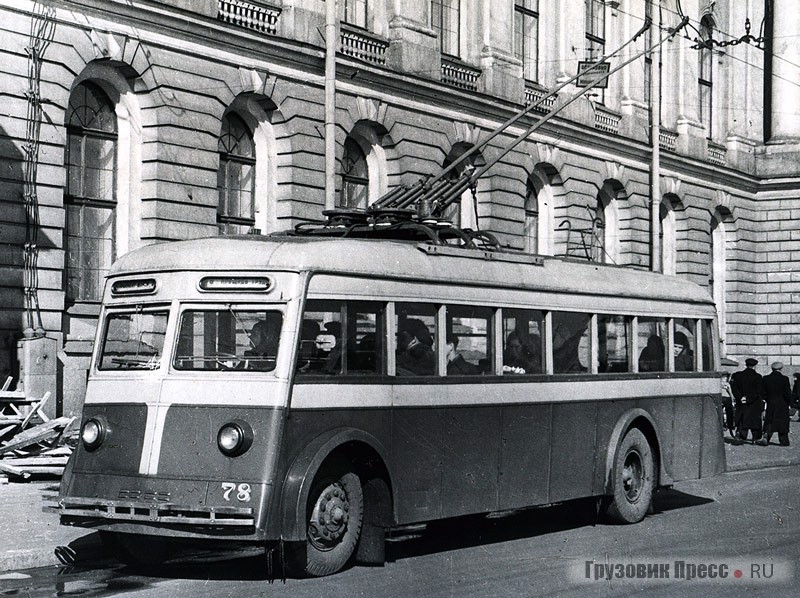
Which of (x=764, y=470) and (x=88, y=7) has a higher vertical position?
(x=88, y=7)

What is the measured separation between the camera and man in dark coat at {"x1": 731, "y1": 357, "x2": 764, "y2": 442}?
26766mm

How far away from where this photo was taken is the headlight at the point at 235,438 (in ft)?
33.5

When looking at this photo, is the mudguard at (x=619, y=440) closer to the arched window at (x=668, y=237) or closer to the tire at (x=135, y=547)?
the tire at (x=135, y=547)

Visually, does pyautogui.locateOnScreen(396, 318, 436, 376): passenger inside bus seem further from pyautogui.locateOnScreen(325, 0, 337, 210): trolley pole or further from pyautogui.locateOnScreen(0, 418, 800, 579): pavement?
pyautogui.locateOnScreen(325, 0, 337, 210): trolley pole

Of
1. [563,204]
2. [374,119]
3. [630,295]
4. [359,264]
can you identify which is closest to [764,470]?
[630,295]

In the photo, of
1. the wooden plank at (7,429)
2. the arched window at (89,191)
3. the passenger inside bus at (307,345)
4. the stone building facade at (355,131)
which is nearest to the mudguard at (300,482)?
the passenger inside bus at (307,345)

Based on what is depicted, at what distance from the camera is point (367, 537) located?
11.0m

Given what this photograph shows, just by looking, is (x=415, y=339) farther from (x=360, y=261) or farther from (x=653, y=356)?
(x=653, y=356)

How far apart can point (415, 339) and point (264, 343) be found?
1542 millimetres

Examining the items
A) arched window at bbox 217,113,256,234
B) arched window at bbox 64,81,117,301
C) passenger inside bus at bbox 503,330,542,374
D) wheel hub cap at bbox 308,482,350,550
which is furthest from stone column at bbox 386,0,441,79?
wheel hub cap at bbox 308,482,350,550

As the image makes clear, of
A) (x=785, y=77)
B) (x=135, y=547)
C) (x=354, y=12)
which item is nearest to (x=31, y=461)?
(x=135, y=547)

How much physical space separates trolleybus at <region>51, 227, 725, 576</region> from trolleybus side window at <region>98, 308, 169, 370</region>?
2 cm

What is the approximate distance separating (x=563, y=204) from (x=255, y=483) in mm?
27742

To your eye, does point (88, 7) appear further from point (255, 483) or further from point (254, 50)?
point (255, 483)
